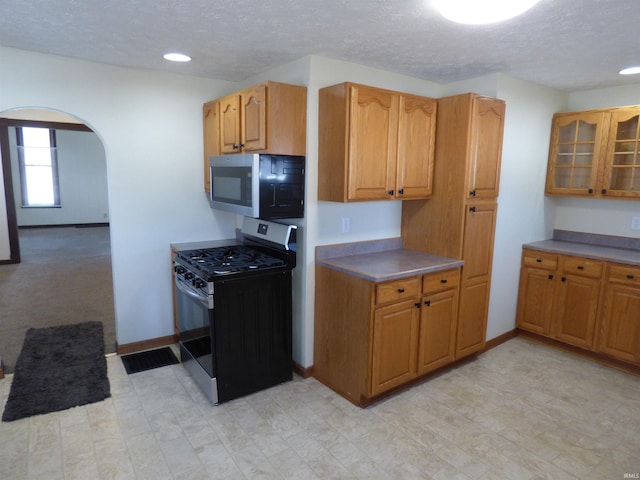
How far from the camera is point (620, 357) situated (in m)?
3.24

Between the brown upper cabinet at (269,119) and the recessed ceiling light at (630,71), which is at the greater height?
the recessed ceiling light at (630,71)

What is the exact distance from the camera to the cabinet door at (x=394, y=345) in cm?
261

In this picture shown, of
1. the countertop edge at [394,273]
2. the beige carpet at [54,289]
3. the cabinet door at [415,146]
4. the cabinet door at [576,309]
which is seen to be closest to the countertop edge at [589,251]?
the cabinet door at [576,309]

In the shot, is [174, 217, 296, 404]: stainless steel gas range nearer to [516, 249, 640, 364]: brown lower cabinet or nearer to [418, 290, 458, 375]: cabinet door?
[418, 290, 458, 375]: cabinet door

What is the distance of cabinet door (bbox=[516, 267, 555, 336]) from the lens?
143 inches

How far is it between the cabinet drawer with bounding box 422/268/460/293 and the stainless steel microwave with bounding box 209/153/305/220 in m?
1.00

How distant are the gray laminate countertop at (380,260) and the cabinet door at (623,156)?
164cm

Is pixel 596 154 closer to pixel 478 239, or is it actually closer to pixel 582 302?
pixel 582 302

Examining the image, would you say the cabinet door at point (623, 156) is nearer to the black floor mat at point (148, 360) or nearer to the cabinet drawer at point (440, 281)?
the cabinet drawer at point (440, 281)

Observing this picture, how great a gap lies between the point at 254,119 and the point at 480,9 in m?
1.52

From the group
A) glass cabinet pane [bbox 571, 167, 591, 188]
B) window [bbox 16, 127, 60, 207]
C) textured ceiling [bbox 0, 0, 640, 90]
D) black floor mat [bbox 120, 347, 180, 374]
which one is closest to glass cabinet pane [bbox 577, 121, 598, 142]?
glass cabinet pane [bbox 571, 167, 591, 188]

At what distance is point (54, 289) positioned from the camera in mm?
5105

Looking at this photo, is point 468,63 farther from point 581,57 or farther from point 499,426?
point 499,426

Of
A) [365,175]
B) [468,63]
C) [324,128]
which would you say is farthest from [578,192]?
[324,128]
